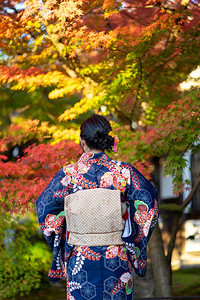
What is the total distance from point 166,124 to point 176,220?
2.32m

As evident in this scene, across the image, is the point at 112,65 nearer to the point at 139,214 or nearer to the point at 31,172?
the point at 31,172

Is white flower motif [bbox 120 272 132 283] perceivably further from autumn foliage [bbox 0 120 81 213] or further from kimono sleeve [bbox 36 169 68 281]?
autumn foliage [bbox 0 120 81 213]

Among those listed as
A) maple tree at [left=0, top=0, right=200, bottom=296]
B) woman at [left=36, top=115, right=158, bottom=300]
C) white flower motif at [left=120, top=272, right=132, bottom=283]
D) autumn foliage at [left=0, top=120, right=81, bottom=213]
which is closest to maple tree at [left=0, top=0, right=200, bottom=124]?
maple tree at [left=0, top=0, right=200, bottom=296]

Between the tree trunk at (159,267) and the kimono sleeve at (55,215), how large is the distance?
3145 millimetres

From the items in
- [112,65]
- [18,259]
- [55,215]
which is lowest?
[18,259]

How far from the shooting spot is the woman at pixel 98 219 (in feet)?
8.15

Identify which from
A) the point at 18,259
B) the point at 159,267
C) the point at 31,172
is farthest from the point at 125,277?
the point at 18,259

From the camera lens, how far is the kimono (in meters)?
2.55

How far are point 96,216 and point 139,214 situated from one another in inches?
15.1

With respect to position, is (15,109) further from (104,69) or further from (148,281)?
(148,281)

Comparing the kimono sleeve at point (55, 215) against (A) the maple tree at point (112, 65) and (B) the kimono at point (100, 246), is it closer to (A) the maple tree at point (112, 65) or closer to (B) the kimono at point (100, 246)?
(B) the kimono at point (100, 246)

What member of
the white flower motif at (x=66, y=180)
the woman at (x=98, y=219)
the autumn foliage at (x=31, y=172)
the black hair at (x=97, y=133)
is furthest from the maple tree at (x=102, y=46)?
the white flower motif at (x=66, y=180)

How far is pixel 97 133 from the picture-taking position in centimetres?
259

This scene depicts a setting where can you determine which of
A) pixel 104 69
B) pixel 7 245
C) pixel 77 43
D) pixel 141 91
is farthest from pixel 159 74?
pixel 7 245
